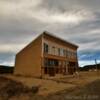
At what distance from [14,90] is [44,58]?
12089 mm

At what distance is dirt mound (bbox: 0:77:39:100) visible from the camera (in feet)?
68.6

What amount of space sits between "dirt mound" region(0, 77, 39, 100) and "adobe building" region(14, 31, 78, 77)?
7728 mm

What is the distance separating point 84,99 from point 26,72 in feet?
69.8

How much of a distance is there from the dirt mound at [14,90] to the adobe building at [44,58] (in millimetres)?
7728

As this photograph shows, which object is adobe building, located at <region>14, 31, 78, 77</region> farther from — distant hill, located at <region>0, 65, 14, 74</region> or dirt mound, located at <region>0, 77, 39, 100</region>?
dirt mound, located at <region>0, 77, 39, 100</region>

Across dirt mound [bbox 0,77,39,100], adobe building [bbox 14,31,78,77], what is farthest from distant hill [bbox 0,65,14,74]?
dirt mound [bbox 0,77,39,100]

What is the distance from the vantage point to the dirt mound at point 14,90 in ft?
68.6

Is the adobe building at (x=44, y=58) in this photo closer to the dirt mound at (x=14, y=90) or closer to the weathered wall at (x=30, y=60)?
the weathered wall at (x=30, y=60)

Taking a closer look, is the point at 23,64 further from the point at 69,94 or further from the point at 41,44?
the point at 69,94

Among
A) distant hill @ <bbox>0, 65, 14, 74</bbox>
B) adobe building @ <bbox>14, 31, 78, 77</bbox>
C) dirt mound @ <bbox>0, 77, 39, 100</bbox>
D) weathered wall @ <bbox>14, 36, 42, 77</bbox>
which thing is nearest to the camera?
dirt mound @ <bbox>0, 77, 39, 100</bbox>

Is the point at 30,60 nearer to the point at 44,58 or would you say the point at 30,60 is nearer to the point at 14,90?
the point at 44,58

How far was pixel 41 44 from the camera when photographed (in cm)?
3328

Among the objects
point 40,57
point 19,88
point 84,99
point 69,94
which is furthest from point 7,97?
point 40,57

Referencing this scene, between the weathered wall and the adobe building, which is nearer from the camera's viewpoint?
the adobe building
